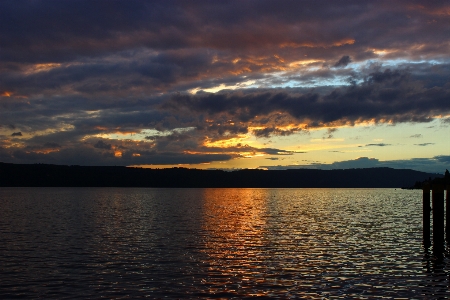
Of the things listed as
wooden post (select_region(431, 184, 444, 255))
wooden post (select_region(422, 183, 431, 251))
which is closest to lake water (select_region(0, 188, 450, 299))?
wooden post (select_region(422, 183, 431, 251))

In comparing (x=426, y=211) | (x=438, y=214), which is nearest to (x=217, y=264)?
(x=438, y=214)

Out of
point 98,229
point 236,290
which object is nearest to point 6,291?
point 236,290

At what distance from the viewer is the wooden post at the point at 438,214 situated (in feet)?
117

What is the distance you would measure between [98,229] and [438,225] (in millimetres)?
34015

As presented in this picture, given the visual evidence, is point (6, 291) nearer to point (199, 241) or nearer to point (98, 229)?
point (199, 241)

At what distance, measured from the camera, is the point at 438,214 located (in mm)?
36438

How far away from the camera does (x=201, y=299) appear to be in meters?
22.0

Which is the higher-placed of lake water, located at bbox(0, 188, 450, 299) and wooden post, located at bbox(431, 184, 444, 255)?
wooden post, located at bbox(431, 184, 444, 255)

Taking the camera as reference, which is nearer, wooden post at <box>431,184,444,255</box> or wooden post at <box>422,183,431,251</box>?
wooden post at <box>431,184,444,255</box>

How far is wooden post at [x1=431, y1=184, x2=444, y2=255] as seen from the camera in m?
35.8

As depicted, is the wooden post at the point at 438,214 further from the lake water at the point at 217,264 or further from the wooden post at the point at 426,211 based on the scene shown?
the lake water at the point at 217,264

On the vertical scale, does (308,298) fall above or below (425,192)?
below

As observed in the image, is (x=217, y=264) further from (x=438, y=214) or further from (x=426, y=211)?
(x=426, y=211)

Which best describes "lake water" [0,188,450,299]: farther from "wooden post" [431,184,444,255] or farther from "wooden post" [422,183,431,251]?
"wooden post" [431,184,444,255]
